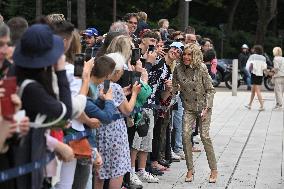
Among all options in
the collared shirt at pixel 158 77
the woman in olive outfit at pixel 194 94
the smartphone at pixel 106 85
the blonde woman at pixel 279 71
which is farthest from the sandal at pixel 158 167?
the blonde woman at pixel 279 71

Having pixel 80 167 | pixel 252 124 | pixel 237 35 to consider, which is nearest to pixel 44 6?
pixel 237 35

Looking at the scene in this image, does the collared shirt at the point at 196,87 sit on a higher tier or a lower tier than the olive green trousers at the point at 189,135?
higher

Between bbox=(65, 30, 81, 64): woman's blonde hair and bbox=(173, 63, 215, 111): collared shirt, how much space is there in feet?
11.7

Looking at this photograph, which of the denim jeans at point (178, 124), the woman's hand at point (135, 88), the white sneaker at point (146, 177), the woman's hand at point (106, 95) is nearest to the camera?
the woman's hand at point (106, 95)

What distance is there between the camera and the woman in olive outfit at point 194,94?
885 centimetres

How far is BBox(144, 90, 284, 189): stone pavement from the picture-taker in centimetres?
898

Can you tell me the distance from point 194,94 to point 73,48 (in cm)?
370

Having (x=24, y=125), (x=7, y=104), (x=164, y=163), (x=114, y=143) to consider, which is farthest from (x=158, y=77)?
(x=7, y=104)

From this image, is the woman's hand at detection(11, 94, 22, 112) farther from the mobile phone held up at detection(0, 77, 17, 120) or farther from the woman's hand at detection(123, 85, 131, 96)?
the woman's hand at detection(123, 85, 131, 96)

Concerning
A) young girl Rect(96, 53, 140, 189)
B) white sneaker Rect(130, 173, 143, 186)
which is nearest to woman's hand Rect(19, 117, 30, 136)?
young girl Rect(96, 53, 140, 189)

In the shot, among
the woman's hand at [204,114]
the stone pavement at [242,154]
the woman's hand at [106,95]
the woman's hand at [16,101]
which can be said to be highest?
the woman's hand at [16,101]

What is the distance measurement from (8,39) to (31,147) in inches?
29.1

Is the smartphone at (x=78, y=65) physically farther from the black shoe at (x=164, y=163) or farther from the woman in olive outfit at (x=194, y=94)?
the black shoe at (x=164, y=163)

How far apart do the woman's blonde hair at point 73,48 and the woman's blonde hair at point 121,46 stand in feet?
4.62
